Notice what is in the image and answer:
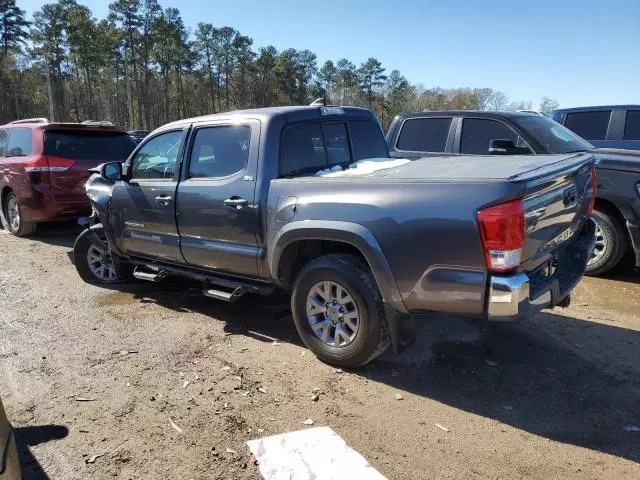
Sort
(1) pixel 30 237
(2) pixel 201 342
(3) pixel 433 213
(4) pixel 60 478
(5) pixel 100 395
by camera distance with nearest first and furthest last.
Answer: (4) pixel 60 478
(3) pixel 433 213
(5) pixel 100 395
(2) pixel 201 342
(1) pixel 30 237

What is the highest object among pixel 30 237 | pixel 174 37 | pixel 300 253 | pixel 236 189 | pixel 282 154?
pixel 174 37

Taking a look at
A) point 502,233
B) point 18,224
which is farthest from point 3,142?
point 502,233

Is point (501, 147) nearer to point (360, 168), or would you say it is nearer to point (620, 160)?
point (620, 160)

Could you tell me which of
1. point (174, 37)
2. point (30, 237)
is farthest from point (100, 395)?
point (174, 37)

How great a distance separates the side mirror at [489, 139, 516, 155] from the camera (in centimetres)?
587

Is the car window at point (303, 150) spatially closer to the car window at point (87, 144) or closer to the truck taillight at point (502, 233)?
the truck taillight at point (502, 233)

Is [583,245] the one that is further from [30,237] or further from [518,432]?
[30,237]

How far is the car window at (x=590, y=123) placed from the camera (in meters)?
8.49

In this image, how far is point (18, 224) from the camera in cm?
859

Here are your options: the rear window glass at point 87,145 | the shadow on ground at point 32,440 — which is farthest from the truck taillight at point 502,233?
the rear window glass at point 87,145

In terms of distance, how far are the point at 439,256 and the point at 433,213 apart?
0.26m

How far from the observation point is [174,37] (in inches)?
2512

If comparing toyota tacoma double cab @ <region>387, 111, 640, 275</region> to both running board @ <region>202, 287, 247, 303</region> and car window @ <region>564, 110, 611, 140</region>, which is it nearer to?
car window @ <region>564, 110, 611, 140</region>

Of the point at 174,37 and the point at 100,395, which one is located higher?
the point at 174,37
